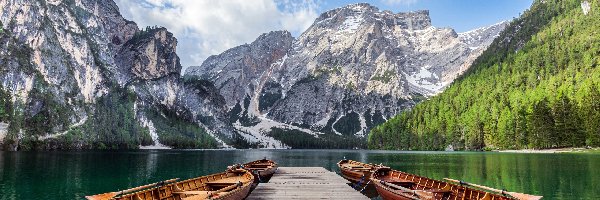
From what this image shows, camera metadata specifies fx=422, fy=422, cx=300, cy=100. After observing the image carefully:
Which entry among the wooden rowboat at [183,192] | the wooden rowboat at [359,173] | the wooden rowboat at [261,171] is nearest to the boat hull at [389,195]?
the wooden rowboat at [183,192]

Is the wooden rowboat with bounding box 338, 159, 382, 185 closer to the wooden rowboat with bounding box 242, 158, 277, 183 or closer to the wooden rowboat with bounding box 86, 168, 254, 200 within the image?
the wooden rowboat with bounding box 242, 158, 277, 183

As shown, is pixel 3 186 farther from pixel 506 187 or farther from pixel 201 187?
pixel 506 187

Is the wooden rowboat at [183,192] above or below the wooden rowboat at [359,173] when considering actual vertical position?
above

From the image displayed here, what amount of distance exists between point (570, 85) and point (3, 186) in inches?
7792

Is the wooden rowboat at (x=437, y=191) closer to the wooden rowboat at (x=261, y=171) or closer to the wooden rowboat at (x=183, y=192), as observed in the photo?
the wooden rowboat at (x=183, y=192)

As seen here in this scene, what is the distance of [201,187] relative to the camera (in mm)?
35250

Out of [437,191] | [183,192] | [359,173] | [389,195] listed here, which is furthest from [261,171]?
[437,191]

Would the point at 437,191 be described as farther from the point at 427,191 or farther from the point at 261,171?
the point at 261,171

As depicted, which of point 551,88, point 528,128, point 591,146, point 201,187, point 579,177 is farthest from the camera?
point 551,88

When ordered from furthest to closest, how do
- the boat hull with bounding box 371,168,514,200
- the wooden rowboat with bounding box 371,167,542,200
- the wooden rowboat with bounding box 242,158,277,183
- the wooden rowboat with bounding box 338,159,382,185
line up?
the wooden rowboat with bounding box 242,158,277,183, the wooden rowboat with bounding box 338,159,382,185, the boat hull with bounding box 371,168,514,200, the wooden rowboat with bounding box 371,167,542,200

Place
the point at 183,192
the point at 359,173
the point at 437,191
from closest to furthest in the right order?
the point at 183,192, the point at 437,191, the point at 359,173

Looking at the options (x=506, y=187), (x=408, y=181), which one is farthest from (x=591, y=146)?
(x=408, y=181)

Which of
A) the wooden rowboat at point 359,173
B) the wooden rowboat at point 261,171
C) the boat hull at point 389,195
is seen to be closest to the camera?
the boat hull at point 389,195

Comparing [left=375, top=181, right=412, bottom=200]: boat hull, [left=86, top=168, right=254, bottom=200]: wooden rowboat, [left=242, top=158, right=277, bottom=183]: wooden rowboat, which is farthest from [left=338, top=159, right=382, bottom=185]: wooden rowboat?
[left=86, top=168, right=254, bottom=200]: wooden rowboat
